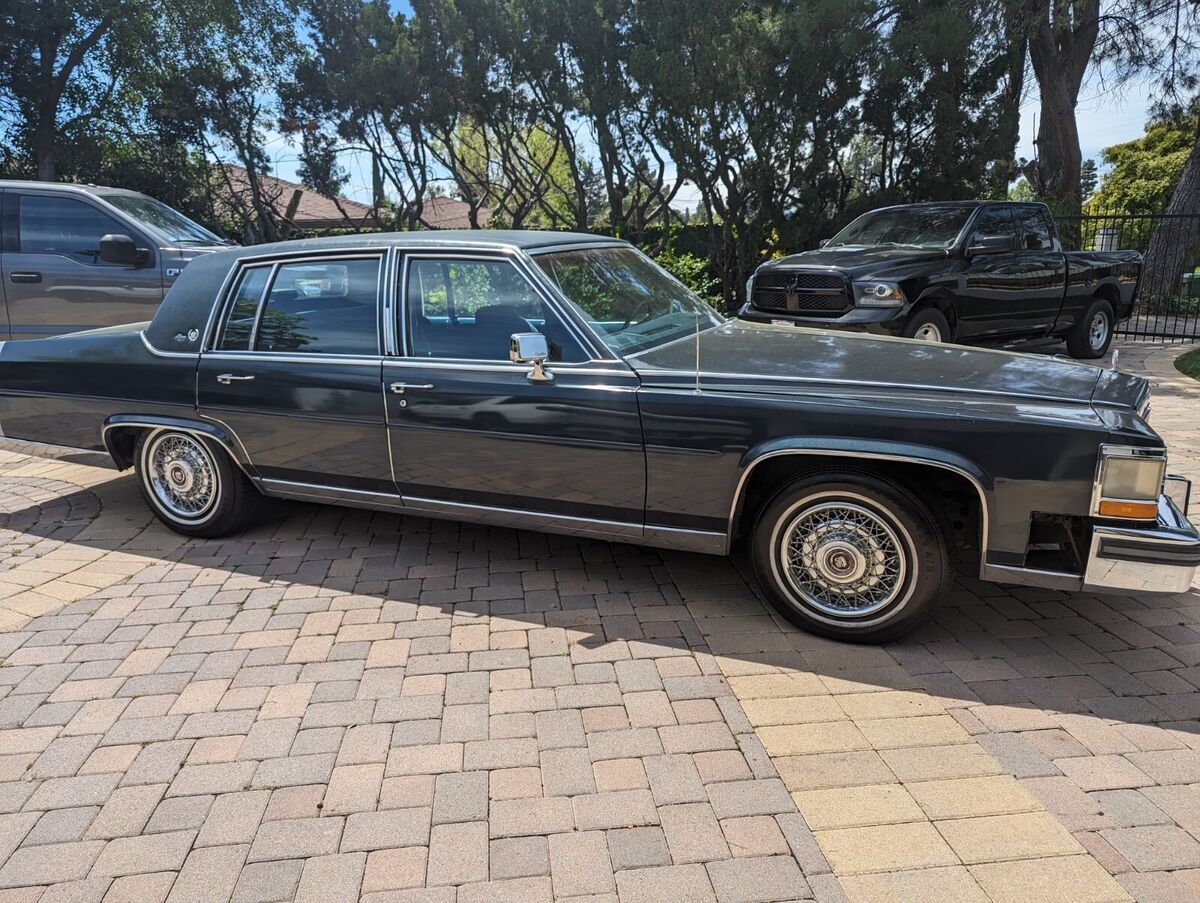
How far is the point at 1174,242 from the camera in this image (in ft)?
54.3

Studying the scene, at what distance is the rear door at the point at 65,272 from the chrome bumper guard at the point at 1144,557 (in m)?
7.97

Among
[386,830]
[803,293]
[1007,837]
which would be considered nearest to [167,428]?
[386,830]

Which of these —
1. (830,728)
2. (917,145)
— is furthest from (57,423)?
(917,145)

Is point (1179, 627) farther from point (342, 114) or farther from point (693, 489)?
point (342, 114)

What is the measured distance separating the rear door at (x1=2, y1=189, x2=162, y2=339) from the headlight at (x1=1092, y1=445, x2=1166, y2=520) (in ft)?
26.0

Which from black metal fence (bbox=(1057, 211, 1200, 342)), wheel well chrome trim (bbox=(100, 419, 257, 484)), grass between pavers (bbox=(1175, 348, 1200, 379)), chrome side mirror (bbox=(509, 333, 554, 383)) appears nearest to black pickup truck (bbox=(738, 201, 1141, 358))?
grass between pavers (bbox=(1175, 348, 1200, 379))

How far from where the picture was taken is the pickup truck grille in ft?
26.3

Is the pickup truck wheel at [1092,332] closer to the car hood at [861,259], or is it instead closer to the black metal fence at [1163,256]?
the car hood at [861,259]

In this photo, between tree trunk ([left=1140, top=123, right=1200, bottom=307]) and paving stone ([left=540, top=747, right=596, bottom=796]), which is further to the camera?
tree trunk ([left=1140, top=123, right=1200, bottom=307])

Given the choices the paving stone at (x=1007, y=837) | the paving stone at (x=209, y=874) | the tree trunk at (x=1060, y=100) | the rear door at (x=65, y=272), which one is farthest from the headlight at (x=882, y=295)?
the tree trunk at (x=1060, y=100)

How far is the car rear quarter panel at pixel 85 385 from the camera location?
15.4 feet

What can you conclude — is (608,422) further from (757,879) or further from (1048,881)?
(1048,881)

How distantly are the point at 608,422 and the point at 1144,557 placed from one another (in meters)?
2.11

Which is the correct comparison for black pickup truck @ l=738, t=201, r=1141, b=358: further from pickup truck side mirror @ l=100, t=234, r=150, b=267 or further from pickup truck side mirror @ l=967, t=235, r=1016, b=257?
pickup truck side mirror @ l=100, t=234, r=150, b=267
